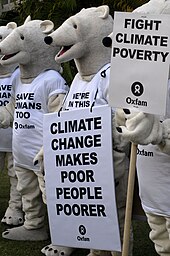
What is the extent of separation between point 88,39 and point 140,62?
145 centimetres

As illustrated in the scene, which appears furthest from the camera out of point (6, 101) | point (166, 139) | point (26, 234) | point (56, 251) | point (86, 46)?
point (6, 101)

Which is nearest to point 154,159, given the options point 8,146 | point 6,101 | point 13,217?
point 6,101

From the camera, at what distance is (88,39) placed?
15.6 feet

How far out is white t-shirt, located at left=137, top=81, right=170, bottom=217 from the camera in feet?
12.1

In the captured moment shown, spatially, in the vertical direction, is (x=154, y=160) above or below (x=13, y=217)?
above

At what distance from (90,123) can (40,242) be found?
1880 mm

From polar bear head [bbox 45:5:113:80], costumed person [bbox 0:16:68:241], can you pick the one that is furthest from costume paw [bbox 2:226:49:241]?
polar bear head [bbox 45:5:113:80]

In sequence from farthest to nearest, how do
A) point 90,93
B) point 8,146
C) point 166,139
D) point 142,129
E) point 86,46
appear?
point 8,146
point 86,46
point 90,93
point 166,139
point 142,129

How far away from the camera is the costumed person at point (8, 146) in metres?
5.94

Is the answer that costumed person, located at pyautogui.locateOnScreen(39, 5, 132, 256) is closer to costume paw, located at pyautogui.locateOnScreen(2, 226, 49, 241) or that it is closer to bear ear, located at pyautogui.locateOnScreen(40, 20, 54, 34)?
bear ear, located at pyautogui.locateOnScreen(40, 20, 54, 34)

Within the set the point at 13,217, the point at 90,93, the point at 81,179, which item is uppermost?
the point at 90,93

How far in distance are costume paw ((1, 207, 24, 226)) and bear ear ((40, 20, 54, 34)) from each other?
1792 millimetres

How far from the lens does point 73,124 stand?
4.24 m

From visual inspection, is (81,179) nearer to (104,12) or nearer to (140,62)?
(140,62)
